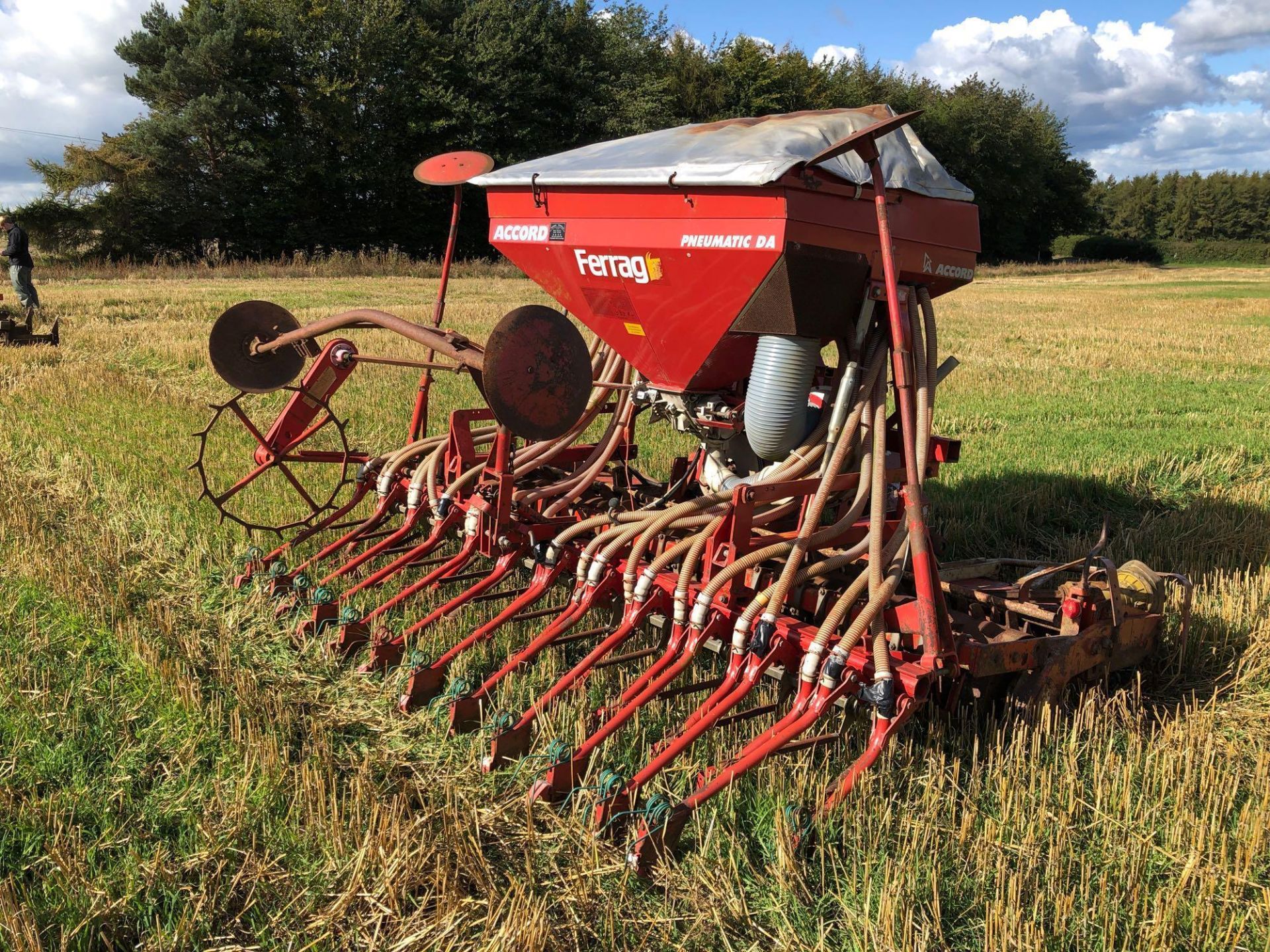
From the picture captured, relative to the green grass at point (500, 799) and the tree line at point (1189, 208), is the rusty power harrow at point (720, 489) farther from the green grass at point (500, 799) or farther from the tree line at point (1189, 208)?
the tree line at point (1189, 208)

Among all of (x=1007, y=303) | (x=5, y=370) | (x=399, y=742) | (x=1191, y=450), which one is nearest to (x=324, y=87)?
(x=1007, y=303)

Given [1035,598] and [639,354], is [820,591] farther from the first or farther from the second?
[639,354]

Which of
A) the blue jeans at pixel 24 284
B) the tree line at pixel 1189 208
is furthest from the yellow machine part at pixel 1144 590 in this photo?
the tree line at pixel 1189 208

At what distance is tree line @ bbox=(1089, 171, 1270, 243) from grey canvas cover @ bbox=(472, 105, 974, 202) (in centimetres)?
7657

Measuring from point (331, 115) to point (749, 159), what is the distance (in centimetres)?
3361

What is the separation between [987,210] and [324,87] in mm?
33615

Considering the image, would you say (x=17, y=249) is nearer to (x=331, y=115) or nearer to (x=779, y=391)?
(x=779, y=391)

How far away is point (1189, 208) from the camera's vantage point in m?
75.7

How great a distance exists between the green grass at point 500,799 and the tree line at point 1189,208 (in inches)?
3043

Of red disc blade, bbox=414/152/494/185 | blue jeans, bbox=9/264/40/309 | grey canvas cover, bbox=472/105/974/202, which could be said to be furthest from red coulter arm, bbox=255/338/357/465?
blue jeans, bbox=9/264/40/309

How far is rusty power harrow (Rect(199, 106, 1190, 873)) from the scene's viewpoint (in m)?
3.33

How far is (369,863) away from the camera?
108 inches

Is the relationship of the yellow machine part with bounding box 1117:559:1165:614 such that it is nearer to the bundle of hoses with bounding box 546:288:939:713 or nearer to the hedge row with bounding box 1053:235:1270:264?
the bundle of hoses with bounding box 546:288:939:713

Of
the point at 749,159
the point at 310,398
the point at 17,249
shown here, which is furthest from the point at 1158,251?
the point at 310,398
